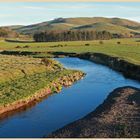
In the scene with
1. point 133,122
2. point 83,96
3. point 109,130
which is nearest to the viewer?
point 109,130

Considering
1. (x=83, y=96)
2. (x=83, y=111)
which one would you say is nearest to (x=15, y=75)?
(x=83, y=96)

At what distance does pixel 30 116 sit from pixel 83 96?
41.6 feet

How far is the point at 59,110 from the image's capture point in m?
44.2

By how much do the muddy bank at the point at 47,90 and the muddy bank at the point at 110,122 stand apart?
8666 mm

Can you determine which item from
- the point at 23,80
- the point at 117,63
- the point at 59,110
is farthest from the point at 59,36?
the point at 59,110

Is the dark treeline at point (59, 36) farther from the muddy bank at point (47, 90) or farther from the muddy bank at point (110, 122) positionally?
the muddy bank at point (110, 122)

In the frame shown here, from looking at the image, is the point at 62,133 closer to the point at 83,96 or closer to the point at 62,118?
the point at 62,118

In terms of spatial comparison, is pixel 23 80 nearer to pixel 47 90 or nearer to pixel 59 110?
pixel 47 90

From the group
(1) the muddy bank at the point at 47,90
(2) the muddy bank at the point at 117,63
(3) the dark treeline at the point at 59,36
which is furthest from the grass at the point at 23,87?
(3) the dark treeline at the point at 59,36

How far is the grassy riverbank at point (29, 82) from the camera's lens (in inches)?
1868

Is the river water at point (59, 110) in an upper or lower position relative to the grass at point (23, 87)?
lower

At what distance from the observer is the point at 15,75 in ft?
202

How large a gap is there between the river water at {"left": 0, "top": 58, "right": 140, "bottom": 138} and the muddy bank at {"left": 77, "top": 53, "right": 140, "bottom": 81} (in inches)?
228

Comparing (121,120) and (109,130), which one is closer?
(109,130)
